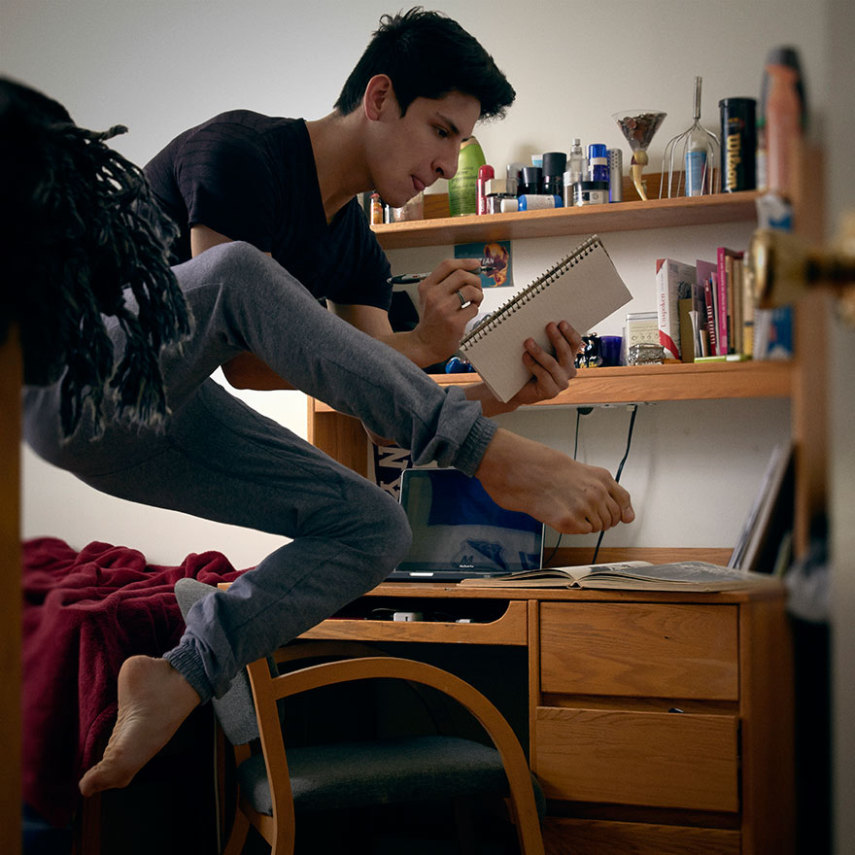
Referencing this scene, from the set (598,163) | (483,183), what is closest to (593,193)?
(598,163)

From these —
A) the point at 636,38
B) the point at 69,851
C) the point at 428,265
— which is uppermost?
the point at 636,38

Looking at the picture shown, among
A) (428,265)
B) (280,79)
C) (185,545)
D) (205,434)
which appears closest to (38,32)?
(280,79)

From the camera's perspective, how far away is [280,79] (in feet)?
7.07

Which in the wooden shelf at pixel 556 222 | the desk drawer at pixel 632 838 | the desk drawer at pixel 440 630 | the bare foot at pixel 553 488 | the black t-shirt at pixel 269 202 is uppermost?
the wooden shelf at pixel 556 222

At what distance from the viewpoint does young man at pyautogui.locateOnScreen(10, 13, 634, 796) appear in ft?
2.45

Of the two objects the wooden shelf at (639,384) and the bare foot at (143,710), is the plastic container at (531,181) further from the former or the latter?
the bare foot at (143,710)

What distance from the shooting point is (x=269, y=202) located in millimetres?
1151

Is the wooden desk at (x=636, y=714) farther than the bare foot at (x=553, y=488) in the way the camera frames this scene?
Yes

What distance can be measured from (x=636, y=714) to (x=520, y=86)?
1.33m

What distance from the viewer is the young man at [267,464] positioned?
2.45ft

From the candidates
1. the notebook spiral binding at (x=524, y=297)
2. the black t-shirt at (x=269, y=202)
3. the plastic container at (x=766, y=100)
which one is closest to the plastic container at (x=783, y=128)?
the plastic container at (x=766, y=100)

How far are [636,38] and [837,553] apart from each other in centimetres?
180

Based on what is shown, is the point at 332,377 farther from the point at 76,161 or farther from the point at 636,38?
the point at 636,38

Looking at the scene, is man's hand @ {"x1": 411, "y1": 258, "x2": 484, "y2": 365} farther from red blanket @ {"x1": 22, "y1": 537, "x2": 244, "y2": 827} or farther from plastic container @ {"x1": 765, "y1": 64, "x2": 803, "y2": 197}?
plastic container @ {"x1": 765, "y1": 64, "x2": 803, "y2": 197}
